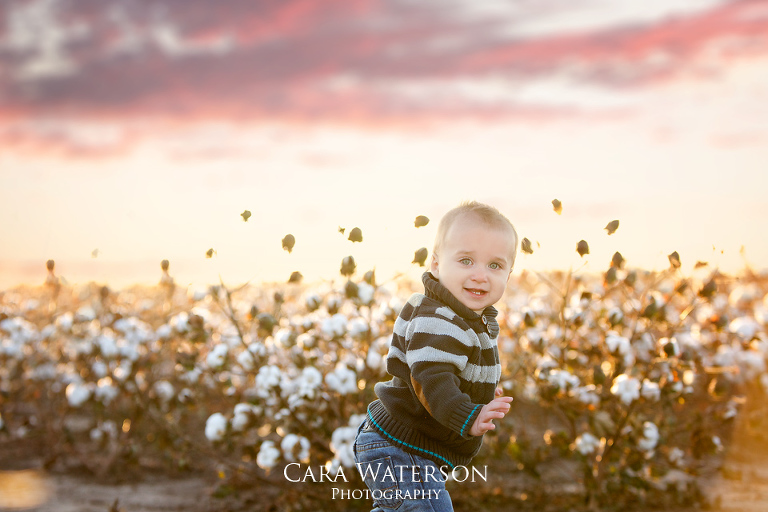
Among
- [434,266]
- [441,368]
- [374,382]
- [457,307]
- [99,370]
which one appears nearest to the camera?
[441,368]

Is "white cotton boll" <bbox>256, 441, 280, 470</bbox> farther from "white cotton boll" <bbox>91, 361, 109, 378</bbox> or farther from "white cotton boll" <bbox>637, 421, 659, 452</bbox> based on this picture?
"white cotton boll" <bbox>91, 361, 109, 378</bbox>

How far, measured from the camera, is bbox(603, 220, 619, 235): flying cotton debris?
374cm

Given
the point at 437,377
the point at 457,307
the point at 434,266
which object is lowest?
the point at 437,377

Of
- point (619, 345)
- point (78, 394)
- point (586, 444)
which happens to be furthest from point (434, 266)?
point (78, 394)

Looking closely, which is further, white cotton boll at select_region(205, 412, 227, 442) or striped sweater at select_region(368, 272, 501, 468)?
white cotton boll at select_region(205, 412, 227, 442)

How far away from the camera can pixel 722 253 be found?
392 centimetres

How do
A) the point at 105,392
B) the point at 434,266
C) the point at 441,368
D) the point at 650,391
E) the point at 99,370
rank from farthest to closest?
the point at 99,370
the point at 105,392
the point at 650,391
the point at 434,266
the point at 441,368

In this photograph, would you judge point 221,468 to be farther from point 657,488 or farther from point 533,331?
point 657,488

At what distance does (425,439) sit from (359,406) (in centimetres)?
180

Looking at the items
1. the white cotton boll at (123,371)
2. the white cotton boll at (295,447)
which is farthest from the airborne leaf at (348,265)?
the white cotton boll at (123,371)

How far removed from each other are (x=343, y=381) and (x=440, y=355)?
1765mm

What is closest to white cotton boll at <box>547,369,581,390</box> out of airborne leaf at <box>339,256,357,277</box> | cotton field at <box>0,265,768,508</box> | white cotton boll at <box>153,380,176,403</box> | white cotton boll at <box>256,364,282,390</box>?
cotton field at <box>0,265,768,508</box>

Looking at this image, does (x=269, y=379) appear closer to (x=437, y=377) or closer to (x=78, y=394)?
(x=437, y=377)

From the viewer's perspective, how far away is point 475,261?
7.79 feet
